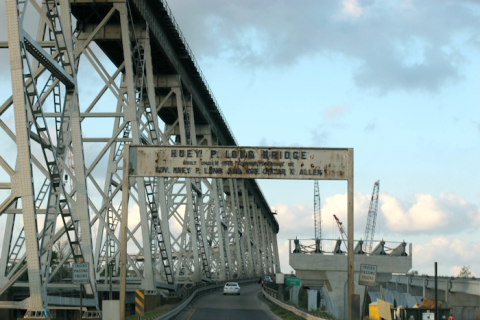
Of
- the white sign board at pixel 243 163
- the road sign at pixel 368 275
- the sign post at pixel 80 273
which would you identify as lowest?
the road sign at pixel 368 275

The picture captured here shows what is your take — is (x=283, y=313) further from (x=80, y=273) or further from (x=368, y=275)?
(x=80, y=273)

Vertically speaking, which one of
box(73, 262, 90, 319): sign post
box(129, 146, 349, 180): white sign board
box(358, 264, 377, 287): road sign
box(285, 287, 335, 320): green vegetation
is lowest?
box(285, 287, 335, 320): green vegetation

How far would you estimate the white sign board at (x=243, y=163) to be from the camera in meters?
21.6

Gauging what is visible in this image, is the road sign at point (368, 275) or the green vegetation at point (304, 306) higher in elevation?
the road sign at point (368, 275)

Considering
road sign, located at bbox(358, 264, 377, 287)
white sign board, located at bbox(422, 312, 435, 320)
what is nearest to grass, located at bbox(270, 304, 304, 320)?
road sign, located at bbox(358, 264, 377, 287)

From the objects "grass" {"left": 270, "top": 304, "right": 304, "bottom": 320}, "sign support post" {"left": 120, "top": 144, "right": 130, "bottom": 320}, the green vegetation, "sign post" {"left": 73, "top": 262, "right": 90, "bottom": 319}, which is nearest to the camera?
"sign post" {"left": 73, "top": 262, "right": 90, "bottom": 319}

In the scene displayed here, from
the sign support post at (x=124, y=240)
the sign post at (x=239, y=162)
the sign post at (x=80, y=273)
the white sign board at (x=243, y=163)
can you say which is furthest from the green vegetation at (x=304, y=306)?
the sign post at (x=80, y=273)

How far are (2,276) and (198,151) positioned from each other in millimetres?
10246

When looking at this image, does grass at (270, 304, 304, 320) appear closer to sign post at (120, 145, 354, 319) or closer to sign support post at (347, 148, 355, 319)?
sign support post at (347, 148, 355, 319)

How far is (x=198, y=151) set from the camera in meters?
21.7

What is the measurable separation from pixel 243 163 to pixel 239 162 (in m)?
0.16

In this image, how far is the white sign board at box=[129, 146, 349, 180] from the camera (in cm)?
2156

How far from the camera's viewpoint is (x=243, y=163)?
70.9ft

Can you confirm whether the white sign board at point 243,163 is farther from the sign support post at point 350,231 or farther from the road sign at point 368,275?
the road sign at point 368,275
